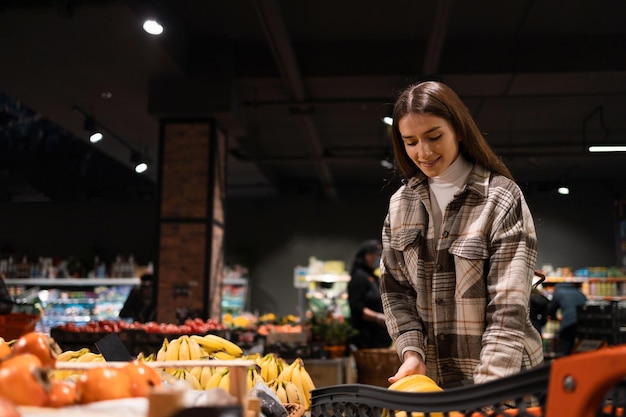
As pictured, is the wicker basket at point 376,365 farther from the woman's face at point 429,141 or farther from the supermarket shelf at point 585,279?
the supermarket shelf at point 585,279

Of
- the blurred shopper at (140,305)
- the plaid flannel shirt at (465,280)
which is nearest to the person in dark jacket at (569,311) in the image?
the blurred shopper at (140,305)

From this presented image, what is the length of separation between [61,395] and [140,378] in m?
0.10

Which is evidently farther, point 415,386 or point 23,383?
point 415,386

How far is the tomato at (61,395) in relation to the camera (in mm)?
749

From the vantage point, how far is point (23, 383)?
0.72 metres

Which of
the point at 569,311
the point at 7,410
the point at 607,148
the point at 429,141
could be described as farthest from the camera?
the point at 569,311

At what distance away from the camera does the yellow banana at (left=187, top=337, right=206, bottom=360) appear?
2.15m

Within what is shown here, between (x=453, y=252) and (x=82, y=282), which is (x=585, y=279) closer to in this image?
(x=82, y=282)

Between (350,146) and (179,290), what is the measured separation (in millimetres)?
5245

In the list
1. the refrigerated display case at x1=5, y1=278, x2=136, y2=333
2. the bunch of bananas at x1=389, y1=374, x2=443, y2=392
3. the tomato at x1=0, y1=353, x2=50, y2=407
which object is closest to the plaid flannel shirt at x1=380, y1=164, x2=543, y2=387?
the bunch of bananas at x1=389, y1=374, x2=443, y2=392

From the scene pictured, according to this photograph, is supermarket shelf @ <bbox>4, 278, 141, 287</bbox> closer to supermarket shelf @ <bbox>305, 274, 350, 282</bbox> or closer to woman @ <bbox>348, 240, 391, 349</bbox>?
supermarket shelf @ <bbox>305, 274, 350, 282</bbox>

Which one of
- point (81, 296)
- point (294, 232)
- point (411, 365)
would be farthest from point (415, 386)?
point (294, 232)

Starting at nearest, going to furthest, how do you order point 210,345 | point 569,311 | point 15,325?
point 210,345, point 15,325, point 569,311

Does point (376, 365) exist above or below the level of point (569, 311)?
below
